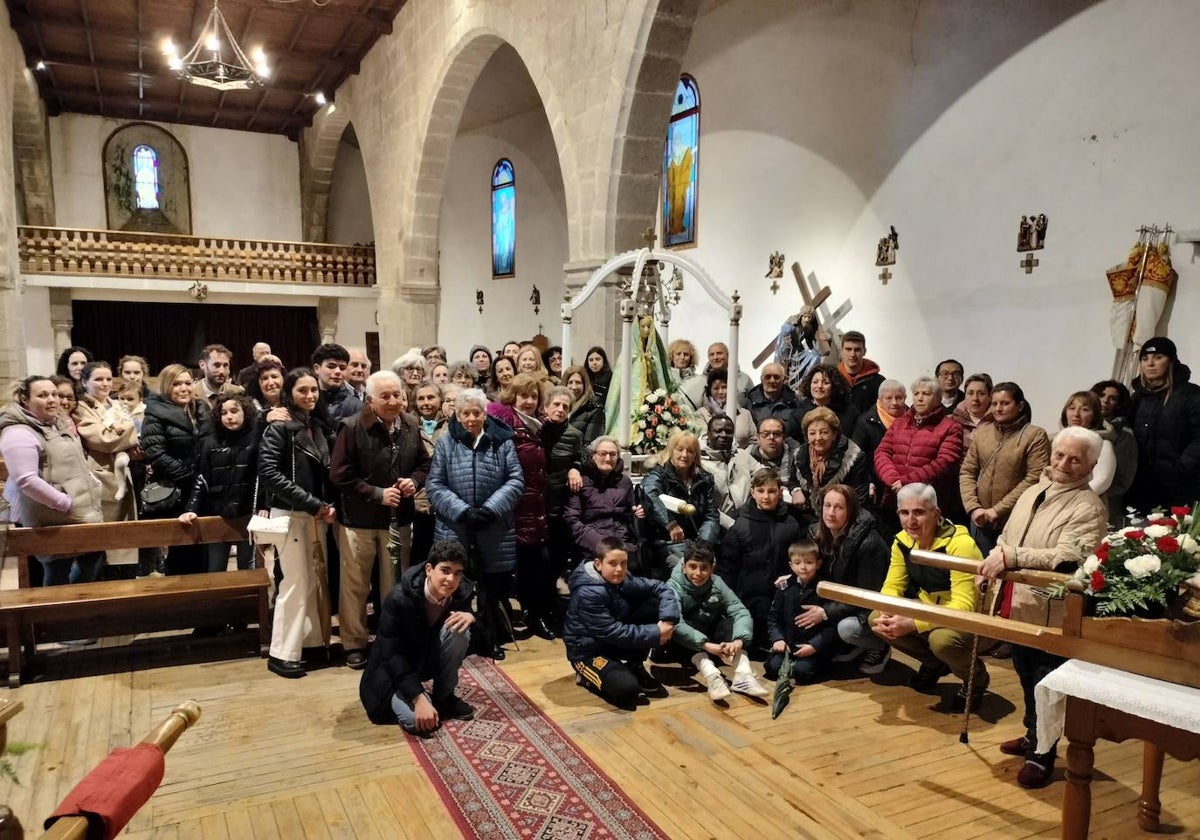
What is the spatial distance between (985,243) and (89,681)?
7447mm

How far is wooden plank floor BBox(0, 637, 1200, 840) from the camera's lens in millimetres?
3047

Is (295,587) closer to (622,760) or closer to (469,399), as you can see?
(469,399)

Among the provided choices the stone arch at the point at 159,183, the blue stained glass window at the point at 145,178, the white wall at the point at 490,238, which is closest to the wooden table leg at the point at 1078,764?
the white wall at the point at 490,238

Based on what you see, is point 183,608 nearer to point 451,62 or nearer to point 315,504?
point 315,504

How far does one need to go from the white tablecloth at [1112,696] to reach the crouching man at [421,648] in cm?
229

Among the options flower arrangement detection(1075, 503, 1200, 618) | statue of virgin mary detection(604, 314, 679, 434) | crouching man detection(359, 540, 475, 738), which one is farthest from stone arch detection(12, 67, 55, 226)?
flower arrangement detection(1075, 503, 1200, 618)

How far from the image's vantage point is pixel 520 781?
331cm

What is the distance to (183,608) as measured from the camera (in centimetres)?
470

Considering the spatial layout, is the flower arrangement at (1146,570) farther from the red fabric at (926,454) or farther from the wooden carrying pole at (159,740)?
the wooden carrying pole at (159,740)

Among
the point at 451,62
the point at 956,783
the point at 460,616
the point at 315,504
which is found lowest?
the point at 956,783

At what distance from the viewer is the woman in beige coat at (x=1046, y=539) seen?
335 centimetres

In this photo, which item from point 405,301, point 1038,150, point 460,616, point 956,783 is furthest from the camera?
point 405,301

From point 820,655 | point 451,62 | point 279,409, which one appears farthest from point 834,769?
point 451,62

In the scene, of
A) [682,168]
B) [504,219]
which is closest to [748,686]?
[682,168]
